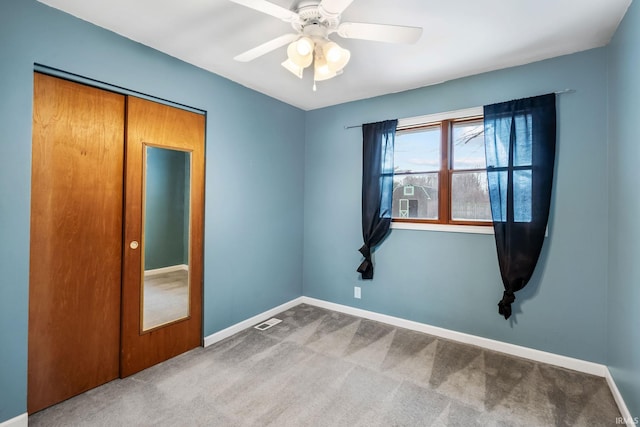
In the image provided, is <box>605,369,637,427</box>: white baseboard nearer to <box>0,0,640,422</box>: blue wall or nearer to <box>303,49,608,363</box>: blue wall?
<box>0,0,640,422</box>: blue wall

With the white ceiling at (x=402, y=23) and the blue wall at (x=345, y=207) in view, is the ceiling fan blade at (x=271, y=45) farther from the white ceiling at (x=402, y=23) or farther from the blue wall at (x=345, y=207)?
the blue wall at (x=345, y=207)

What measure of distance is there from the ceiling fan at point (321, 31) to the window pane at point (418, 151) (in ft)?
5.30

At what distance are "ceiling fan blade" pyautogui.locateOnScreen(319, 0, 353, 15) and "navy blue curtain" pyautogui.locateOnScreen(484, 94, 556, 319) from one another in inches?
73.6

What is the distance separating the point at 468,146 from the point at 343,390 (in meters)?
2.46

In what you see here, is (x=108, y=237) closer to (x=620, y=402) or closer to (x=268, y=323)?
(x=268, y=323)

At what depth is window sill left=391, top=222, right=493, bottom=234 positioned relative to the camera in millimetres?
2766

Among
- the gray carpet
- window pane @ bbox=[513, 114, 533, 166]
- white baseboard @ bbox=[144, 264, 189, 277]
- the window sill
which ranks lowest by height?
the gray carpet

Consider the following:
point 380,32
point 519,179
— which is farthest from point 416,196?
point 380,32

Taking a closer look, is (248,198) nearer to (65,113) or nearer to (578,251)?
(65,113)

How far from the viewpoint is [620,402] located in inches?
75.9

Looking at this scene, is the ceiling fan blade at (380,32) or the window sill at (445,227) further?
the window sill at (445,227)

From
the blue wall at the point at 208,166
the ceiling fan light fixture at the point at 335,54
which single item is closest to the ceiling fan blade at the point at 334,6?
the ceiling fan light fixture at the point at 335,54

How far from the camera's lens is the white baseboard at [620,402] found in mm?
1757

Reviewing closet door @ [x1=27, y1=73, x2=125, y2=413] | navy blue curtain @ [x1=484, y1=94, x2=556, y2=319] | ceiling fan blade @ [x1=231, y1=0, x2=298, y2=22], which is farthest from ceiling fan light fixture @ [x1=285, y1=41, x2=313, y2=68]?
navy blue curtain @ [x1=484, y1=94, x2=556, y2=319]
